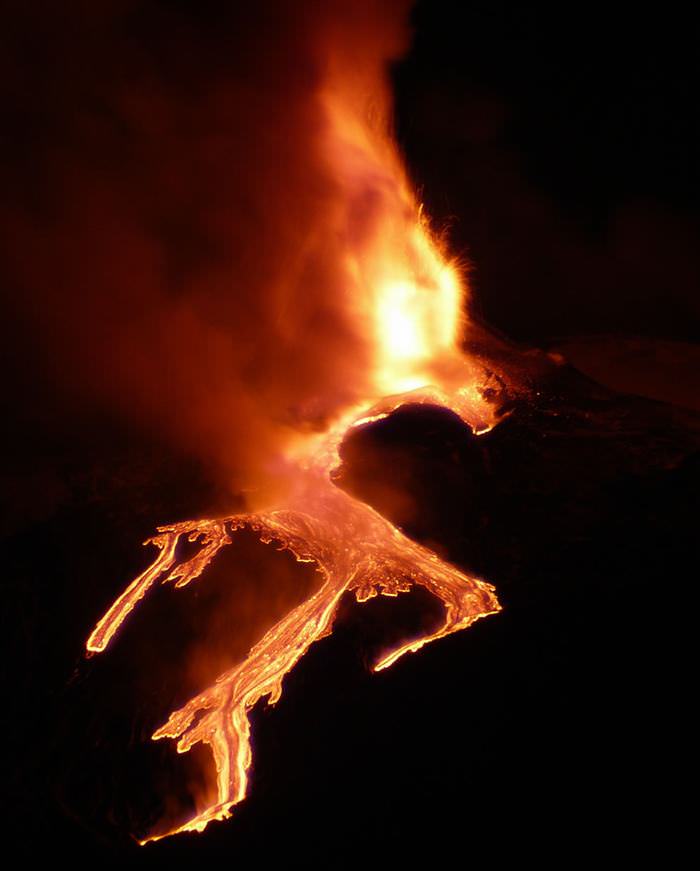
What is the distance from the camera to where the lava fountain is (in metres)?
2.52

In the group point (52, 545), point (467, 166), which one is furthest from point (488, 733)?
point (467, 166)

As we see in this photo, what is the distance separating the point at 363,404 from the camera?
11.3 ft

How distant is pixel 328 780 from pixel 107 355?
9.94 feet

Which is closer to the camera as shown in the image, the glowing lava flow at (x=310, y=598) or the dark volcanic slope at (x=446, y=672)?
the dark volcanic slope at (x=446, y=672)

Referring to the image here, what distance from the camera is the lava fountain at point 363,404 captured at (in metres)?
2.52

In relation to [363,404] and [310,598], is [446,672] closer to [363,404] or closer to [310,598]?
[310,598]

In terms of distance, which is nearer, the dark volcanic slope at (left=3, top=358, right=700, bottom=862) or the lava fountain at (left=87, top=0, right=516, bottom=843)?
the dark volcanic slope at (left=3, top=358, right=700, bottom=862)

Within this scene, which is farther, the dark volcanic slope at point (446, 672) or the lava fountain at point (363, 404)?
the lava fountain at point (363, 404)

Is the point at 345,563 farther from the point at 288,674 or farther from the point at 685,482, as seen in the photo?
the point at 685,482

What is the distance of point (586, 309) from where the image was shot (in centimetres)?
353

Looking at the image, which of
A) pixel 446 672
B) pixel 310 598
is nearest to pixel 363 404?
pixel 310 598

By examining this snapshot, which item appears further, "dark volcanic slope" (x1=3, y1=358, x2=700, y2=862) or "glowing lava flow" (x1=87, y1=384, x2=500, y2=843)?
"glowing lava flow" (x1=87, y1=384, x2=500, y2=843)

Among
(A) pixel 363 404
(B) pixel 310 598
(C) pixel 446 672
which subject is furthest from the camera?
(A) pixel 363 404

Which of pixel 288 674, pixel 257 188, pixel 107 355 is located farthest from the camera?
pixel 107 355
